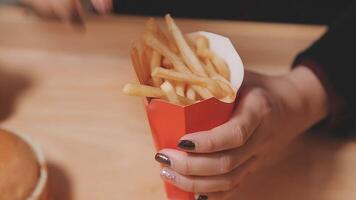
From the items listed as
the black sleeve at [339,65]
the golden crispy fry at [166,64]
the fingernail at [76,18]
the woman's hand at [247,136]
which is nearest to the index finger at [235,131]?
the woman's hand at [247,136]

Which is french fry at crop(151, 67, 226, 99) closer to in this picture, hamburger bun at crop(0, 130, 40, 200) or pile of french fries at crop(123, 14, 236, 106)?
pile of french fries at crop(123, 14, 236, 106)

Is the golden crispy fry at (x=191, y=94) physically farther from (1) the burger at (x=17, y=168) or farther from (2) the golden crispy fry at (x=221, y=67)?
(1) the burger at (x=17, y=168)

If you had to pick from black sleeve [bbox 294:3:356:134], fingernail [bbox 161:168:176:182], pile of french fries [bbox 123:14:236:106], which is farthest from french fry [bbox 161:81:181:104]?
black sleeve [bbox 294:3:356:134]

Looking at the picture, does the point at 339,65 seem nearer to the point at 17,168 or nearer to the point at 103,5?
the point at 103,5

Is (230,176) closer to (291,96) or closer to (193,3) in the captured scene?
(291,96)

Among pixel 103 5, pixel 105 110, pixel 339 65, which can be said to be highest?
pixel 103 5

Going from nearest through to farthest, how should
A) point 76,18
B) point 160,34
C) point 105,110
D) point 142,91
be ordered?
point 142,91
point 160,34
point 76,18
point 105,110

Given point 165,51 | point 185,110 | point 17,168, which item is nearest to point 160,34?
point 165,51
